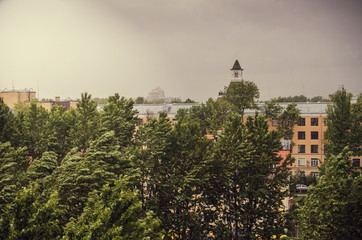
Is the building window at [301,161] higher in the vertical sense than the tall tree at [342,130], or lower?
lower

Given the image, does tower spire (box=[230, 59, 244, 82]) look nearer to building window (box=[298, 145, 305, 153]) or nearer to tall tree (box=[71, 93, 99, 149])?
building window (box=[298, 145, 305, 153])

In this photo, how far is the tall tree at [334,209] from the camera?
21078 mm

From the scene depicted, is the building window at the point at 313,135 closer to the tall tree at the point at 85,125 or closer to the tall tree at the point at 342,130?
the tall tree at the point at 342,130

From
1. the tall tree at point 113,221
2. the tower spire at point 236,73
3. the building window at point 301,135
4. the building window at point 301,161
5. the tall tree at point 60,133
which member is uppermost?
the tower spire at point 236,73

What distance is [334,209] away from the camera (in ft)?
68.7

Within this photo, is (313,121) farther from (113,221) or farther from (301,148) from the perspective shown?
(113,221)

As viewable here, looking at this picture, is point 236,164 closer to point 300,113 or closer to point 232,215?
point 232,215

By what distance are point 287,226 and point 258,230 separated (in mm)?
2266

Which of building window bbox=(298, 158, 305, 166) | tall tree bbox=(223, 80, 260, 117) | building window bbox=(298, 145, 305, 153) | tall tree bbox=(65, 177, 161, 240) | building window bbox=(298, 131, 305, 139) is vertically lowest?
building window bbox=(298, 158, 305, 166)

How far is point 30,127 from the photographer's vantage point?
35.9m

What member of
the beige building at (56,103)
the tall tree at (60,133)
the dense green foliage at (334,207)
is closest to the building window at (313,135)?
the dense green foliage at (334,207)

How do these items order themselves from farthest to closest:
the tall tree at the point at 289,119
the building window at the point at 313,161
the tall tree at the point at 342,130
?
1. the building window at the point at 313,161
2. the tall tree at the point at 289,119
3. the tall tree at the point at 342,130

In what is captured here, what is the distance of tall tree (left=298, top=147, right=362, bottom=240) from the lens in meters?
21.1

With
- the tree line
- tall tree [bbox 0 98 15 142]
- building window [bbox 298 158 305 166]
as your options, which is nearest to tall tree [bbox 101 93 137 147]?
the tree line
